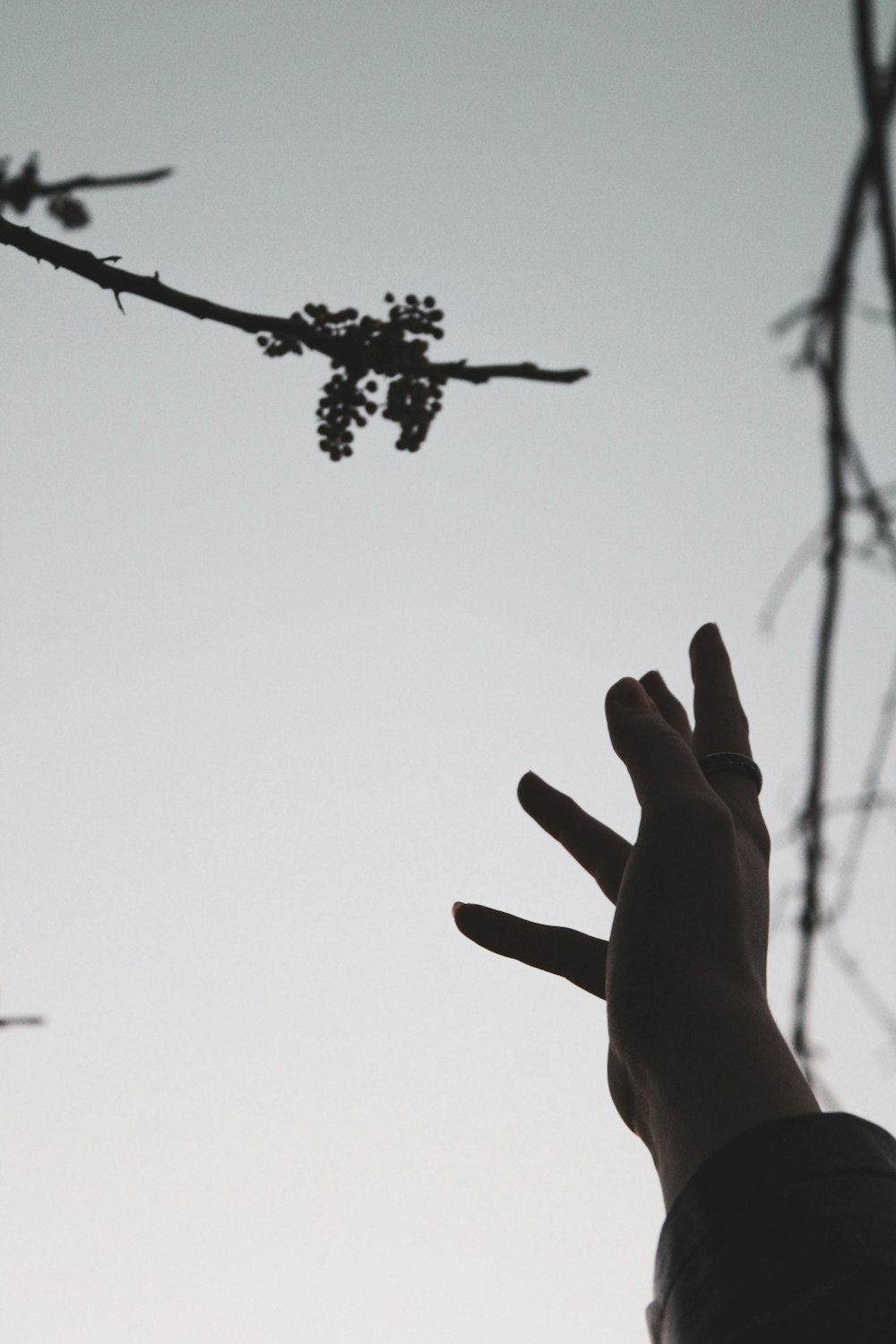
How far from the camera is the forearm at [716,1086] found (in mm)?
1486

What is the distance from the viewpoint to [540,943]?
2.56 metres

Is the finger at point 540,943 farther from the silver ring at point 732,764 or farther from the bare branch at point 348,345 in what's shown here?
the bare branch at point 348,345

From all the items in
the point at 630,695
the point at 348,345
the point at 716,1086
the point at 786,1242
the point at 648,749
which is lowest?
the point at 786,1242

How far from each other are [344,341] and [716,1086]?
158 cm

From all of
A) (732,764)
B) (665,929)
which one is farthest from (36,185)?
(732,764)

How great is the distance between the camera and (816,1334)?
1.10 m

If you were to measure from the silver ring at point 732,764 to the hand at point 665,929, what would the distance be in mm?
24

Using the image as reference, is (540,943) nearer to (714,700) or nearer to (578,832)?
(578,832)

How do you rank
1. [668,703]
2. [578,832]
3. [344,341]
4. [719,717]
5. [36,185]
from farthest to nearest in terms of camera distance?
[668,703] < [719,717] < [578,832] < [344,341] < [36,185]

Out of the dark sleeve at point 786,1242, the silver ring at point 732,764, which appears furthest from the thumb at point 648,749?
the dark sleeve at point 786,1242

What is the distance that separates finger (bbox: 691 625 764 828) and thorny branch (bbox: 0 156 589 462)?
1409mm

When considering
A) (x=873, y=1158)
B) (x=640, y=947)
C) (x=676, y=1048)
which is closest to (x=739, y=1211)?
(x=873, y=1158)

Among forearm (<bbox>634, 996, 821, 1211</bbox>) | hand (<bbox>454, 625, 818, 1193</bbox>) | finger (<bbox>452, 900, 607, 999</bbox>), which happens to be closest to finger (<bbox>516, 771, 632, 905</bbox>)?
hand (<bbox>454, 625, 818, 1193</bbox>)

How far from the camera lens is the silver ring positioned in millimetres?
2723
